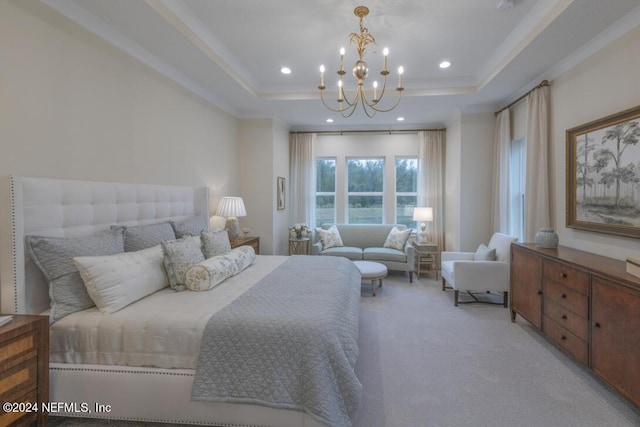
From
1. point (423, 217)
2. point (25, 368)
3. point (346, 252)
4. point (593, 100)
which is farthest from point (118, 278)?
point (423, 217)

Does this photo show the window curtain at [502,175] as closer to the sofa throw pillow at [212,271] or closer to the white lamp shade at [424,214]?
the white lamp shade at [424,214]

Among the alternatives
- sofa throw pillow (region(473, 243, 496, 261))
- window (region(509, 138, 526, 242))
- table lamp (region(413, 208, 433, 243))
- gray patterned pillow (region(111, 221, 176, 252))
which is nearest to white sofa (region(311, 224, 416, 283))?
table lamp (region(413, 208, 433, 243))

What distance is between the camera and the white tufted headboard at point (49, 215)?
1736mm

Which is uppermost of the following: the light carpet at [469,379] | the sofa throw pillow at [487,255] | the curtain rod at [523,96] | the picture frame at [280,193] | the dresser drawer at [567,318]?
the curtain rod at [523,96]

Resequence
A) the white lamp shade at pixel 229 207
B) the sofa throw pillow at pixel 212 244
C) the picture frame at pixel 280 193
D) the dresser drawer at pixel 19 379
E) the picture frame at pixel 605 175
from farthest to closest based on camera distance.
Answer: the picture frame at pixel 280 193
the white lamp shade at pixel 229 207
the sofa throw pillow at pixel 212 244
the picture frame at pixel 605 175
the dresser drawer at pixel 19 379

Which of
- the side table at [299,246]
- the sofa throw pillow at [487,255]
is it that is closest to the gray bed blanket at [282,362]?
the sofa throw pillow at [487,255]

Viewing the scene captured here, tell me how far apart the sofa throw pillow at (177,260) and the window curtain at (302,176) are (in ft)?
11.8

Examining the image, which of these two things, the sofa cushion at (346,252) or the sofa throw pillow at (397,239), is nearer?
the sofa cushion at (346,252)

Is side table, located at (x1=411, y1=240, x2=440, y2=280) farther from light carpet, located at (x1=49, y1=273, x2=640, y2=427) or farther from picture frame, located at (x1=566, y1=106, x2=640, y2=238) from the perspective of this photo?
picture frame, located at (x1=566, y1=106, x2=640, y2=238)

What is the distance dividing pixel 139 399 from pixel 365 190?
5052 mm

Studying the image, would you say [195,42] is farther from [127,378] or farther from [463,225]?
[463,225]

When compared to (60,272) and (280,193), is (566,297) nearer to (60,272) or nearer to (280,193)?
(60,272)

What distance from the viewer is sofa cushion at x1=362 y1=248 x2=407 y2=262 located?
498 cm

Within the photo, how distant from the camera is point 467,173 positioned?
15.8 feet
